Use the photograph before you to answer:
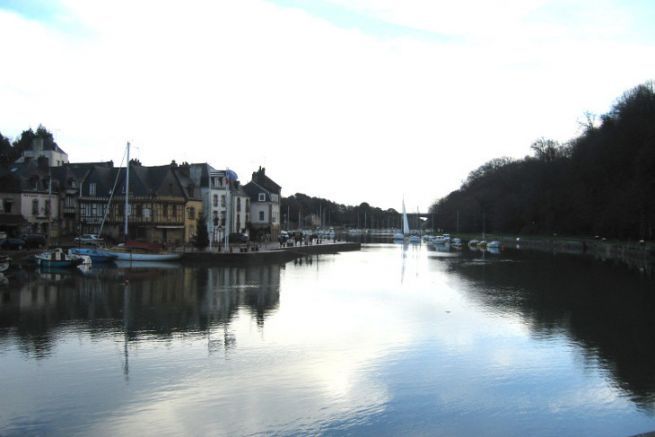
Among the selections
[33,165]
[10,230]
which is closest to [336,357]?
[10,230]

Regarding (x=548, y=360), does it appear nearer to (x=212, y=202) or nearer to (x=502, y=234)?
(x=212, y=202)

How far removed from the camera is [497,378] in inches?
626

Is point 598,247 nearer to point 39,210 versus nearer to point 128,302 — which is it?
point 39,210

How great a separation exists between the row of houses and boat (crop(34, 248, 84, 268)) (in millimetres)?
9938

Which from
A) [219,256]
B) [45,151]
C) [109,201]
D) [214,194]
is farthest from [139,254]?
[45,151]

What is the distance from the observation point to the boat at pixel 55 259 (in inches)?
1682

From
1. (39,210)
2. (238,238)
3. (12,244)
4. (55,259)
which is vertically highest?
(39,210)

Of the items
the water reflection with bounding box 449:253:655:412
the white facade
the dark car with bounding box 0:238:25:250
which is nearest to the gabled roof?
the white facade

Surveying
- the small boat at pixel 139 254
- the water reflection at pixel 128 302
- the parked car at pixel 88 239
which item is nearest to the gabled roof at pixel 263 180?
the parked car at pixel 88 239

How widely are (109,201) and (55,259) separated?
552 inches

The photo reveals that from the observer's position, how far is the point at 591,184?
80.1 meters

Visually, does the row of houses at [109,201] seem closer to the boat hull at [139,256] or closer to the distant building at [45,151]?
the boat hull at [139,256]

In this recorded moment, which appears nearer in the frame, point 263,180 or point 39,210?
point 39,210

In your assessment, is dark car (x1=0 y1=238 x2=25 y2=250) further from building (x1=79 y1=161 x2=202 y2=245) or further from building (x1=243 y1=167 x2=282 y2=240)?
building (x1=243 y1=167 x2=282 y2=240)
